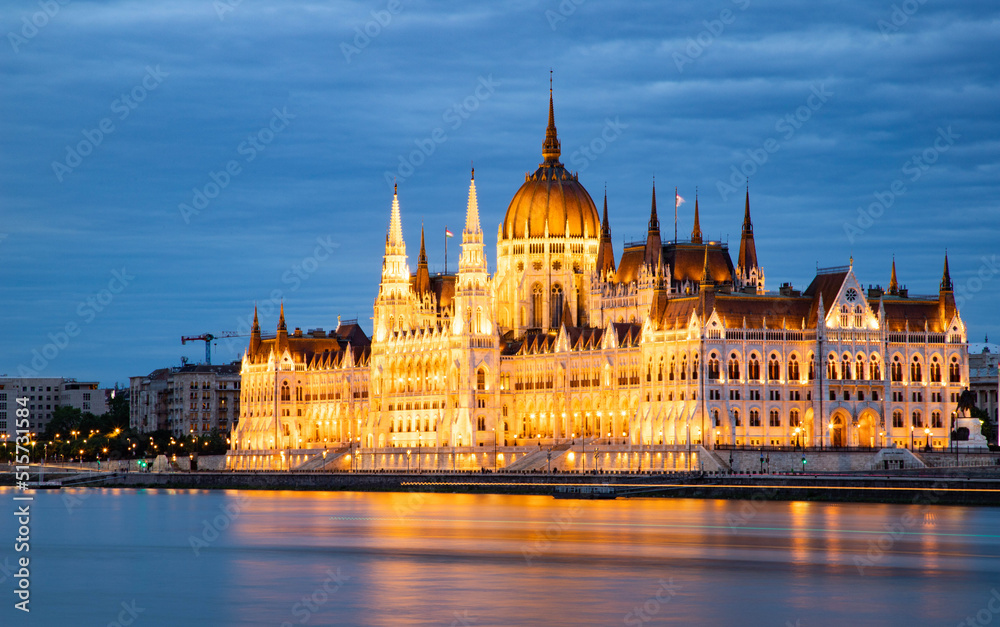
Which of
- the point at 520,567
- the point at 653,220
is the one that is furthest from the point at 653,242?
the point at 520,567

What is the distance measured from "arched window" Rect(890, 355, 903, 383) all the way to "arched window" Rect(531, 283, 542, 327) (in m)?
44.5

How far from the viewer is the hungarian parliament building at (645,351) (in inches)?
6142

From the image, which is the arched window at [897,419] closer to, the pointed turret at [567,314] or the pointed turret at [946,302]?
the pointed turret at [946,302]

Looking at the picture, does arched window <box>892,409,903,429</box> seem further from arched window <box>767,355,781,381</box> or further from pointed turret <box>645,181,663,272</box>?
pointed turret <box>645,181,663,272</box>

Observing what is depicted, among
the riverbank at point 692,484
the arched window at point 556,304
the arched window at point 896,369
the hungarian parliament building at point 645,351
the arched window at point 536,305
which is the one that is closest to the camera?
the riverbank at point 692,484

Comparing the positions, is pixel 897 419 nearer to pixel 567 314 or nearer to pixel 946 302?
pixel 946 302

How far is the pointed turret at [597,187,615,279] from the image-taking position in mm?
186500

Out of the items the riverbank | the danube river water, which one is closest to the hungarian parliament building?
the riverbank

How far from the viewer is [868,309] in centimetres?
15862

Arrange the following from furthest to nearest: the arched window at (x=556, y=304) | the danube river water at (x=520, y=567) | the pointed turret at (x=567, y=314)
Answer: the arched window at (x=556, y=304), the pointed turret at (x=567, y=314), the danube river water at (x=520, y=567)

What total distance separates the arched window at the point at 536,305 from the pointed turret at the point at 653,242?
64.6 ft

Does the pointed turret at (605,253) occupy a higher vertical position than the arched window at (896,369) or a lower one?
higher

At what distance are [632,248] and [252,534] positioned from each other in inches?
3345

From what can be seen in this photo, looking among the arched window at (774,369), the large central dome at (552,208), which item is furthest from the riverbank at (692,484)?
the large central dome at (552,208)
